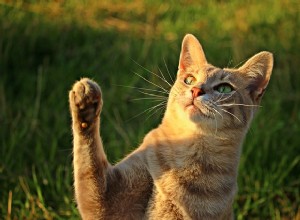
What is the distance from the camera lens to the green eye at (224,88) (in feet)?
9.42

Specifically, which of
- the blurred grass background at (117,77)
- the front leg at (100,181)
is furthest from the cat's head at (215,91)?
the blurred grass background at (117,77)

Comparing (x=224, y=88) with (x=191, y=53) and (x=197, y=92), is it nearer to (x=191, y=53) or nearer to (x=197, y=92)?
(x=197, y=92)

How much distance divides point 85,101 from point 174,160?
51cm

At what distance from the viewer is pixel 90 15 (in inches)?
239

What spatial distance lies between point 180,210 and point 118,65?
275 centimetres

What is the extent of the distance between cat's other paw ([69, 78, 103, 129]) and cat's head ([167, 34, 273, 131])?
1.41ft

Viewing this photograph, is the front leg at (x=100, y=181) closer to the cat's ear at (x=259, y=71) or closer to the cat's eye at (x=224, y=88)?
the cat's eye at (x=224, y=88)

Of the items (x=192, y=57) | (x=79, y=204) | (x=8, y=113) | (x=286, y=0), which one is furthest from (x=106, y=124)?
(x=286, y=0)

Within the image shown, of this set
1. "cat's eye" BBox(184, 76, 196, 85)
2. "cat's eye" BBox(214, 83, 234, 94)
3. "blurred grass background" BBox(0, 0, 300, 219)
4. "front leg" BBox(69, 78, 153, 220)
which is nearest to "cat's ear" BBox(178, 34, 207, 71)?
"cat's eye" BBox(184, 76, 196, 85)

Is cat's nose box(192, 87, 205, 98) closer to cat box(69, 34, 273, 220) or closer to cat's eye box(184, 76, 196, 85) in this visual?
cat box(69, 34, 273, 220)

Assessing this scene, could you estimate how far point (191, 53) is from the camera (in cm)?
317

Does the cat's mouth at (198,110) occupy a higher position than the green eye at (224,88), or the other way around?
the green eye at (224,88)

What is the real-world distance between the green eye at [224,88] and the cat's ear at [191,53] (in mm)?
286

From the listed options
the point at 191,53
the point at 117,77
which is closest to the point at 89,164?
the point at 191,53
